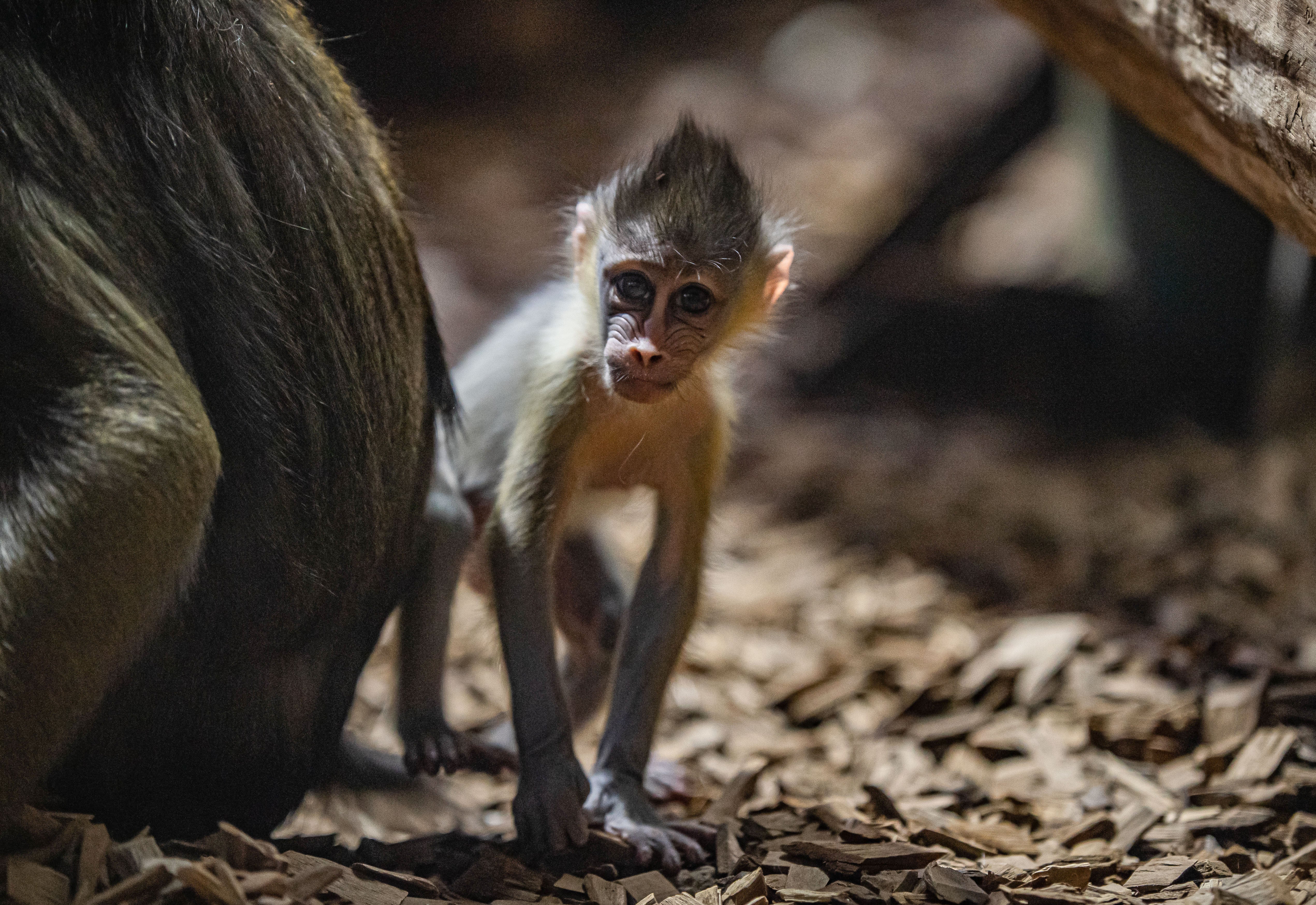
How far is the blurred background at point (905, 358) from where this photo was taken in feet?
16.1

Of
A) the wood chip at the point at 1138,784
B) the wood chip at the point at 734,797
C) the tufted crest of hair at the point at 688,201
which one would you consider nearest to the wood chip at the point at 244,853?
the wood chip at the point at 734,797

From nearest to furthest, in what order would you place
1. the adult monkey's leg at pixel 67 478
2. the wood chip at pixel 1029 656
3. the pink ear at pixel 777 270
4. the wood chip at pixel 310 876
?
the adult monkey's leg at pixel 67 478 < the wood chip at pixel 310 876 < the pink ear at pixel 777 270 < the wood chip at pixel 1029 656

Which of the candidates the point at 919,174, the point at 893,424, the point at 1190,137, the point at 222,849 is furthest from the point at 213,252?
the point at 919,174

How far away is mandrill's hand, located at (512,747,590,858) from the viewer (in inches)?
128

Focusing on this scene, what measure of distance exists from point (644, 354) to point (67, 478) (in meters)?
1.55

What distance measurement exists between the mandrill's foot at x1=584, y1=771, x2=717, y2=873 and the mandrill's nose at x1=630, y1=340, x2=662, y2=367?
1.16m

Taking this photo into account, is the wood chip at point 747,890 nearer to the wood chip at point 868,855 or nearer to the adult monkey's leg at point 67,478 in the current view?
the wood chip at point 868,855

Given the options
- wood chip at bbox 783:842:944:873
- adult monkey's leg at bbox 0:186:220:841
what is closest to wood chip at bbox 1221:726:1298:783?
wood chip at bbox 783:842:944:873

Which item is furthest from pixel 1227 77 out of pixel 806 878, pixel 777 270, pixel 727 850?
pixel 727 850

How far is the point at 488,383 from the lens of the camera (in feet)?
14.0

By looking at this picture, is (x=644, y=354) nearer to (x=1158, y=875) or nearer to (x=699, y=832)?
(x=699, y=832)

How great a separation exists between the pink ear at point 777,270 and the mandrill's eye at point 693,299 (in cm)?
37

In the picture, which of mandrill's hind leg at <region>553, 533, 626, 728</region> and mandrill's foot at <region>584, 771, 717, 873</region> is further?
mandrill's hind leg at <region>553, 533, 626, 728</region>

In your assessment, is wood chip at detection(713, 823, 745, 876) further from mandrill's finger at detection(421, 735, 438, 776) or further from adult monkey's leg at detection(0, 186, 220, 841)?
adult monkey's leg at detection(0, 186, 220, 841)
